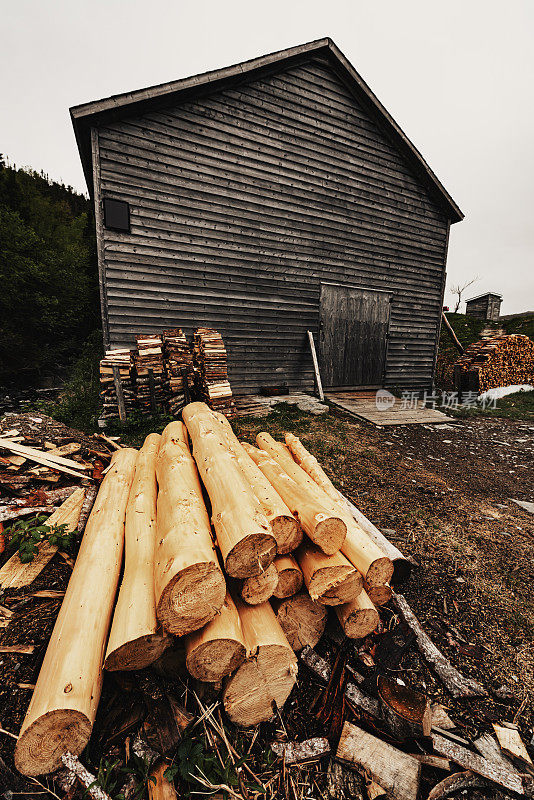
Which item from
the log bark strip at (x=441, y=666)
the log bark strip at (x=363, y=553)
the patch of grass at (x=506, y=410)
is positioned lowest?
the log bark strip at (x=441, y=666)

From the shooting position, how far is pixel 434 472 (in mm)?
5160

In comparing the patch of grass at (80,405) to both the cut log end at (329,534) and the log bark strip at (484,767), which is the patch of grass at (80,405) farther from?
the log bark strip at (484,767)

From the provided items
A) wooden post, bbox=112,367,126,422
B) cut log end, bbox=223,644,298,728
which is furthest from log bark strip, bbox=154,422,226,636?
wooden post, bbox=112,367,126,422

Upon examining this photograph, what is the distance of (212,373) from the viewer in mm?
6441

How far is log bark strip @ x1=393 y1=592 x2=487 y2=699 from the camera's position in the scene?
193 centimetres

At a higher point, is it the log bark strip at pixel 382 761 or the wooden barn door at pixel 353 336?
the wooden barn door at pixel 353 336

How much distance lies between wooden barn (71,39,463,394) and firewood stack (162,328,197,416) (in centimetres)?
98

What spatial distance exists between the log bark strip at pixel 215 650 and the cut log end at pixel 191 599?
0.19ft

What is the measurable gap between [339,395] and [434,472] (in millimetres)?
4811

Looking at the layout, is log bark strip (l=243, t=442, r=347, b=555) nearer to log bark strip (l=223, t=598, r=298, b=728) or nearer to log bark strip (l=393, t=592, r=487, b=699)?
log bark strip (l=223, t=598, r=298, b=728)

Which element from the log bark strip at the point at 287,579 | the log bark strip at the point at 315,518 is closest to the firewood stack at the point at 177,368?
the log bark strip at the point at 315,518

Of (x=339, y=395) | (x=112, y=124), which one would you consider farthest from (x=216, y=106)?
(x=339, y=395)

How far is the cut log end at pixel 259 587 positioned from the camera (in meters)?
1.73

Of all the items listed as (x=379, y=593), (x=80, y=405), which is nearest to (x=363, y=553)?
(x=379, y=593)
